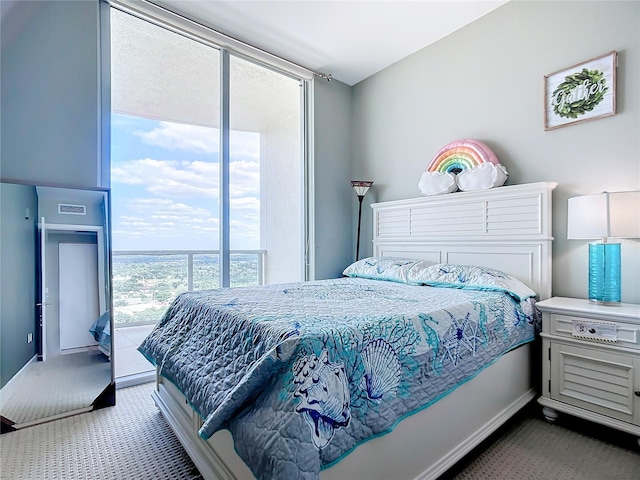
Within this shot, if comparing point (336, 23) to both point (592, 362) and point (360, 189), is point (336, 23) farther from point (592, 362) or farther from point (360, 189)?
point (592, 362)

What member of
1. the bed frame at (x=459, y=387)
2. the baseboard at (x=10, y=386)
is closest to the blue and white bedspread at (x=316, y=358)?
the bed frame at (x=459, y=387)

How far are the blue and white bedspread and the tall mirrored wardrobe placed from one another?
23.6 inches

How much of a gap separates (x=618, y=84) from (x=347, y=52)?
→ 84.9 inches

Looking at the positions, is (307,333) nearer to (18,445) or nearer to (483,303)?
(483,303)

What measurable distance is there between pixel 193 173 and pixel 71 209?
5.38 ft

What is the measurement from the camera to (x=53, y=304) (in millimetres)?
2086

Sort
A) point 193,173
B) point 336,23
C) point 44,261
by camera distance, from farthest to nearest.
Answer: point 193,173, point 336,23, point 44,261

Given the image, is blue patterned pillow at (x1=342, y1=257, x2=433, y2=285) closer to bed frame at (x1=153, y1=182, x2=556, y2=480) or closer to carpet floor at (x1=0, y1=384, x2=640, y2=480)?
bed frame at (x1=153, y1=182, x2=556, y2=480)

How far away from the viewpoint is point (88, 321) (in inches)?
86.7

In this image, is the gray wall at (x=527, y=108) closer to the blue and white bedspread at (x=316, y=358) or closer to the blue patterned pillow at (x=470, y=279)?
the blue patterned pillow at (x=470, y=279)

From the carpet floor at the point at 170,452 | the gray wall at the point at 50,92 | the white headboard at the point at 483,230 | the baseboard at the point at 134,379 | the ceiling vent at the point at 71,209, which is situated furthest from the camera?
the baseboard at the point at 134,379

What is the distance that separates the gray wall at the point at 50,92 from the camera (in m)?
Result: 2.02

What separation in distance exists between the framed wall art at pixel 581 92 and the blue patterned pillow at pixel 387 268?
138 cm

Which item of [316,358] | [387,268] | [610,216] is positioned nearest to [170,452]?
[316,358]
